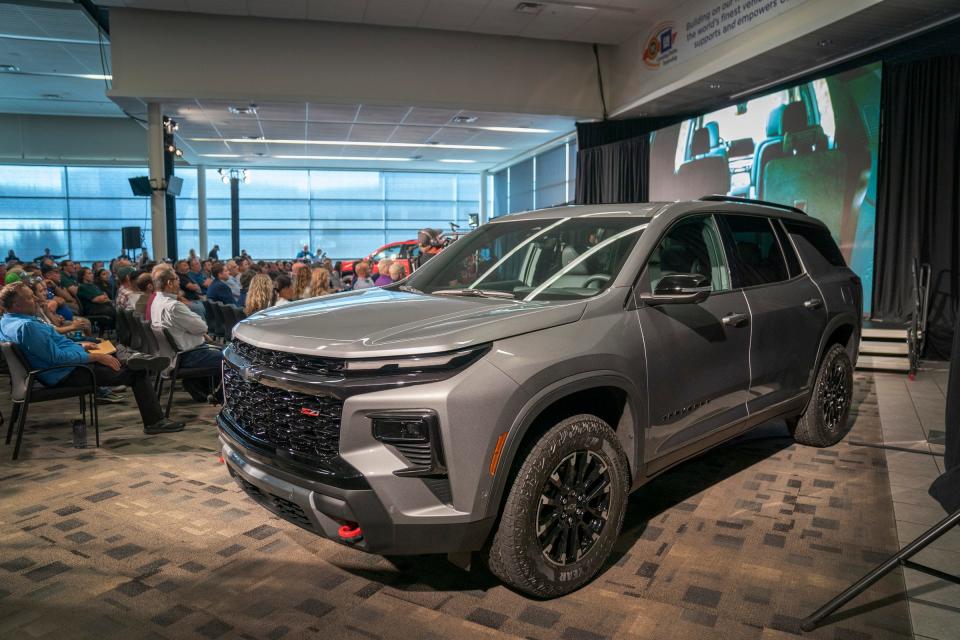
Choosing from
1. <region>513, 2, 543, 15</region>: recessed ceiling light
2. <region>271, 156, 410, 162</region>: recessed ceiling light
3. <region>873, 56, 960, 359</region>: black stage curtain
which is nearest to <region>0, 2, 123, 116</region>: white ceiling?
<region>271, 156, 410, 162</region>: recessed ceiling light

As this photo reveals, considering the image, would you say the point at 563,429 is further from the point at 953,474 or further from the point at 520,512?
the point at 953,474

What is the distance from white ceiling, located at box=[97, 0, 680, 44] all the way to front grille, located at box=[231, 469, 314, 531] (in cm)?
1112

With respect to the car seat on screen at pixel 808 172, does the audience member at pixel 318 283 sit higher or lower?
lower

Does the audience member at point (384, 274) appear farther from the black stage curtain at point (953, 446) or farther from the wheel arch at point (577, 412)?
the black stage curtain at point (953, 446)

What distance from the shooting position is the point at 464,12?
40.9 ft

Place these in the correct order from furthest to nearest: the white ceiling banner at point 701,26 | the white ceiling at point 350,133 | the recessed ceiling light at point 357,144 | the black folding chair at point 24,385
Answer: the recessed ceiling light at point 357,144 → the white ceiling at point 350,133 → the white ceiling banner at point 701,26 → the black folding chair at point 24,385

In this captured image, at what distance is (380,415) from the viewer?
2223 mm

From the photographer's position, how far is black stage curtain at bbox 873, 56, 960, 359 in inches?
343

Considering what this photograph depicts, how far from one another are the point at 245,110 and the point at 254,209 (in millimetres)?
13187

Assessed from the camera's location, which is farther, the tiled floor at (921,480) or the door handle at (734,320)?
the door handle at (734,320)

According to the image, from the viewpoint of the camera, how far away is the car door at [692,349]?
292cm

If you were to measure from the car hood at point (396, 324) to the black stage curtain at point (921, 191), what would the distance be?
797cm

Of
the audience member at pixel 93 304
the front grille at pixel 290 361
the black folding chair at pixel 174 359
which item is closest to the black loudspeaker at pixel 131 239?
the audience member at pixel 93 304

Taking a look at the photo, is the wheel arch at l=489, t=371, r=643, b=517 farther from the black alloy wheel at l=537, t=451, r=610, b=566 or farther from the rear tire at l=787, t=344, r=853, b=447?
the rear tire at l=787, t=344, r=853, b=447
